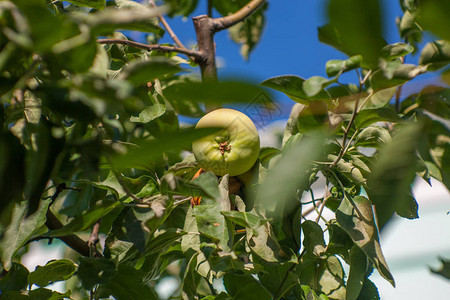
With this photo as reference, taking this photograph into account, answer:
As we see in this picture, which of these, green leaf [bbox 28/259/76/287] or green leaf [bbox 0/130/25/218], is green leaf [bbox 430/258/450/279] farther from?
green leaf [bbox 28/259/76/287]

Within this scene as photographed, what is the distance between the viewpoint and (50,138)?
46cm

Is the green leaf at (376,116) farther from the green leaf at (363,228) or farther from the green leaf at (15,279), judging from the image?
the green leaf at (15,279)

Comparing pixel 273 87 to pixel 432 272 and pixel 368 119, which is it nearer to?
pixel 368 119

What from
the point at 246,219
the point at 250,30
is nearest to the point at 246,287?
the point at 246,219

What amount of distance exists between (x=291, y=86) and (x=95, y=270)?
1.26ft

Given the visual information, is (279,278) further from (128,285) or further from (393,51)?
(393,51)

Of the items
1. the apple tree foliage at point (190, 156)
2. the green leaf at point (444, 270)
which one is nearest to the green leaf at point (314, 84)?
the apple tree foliage at point (190, 156)

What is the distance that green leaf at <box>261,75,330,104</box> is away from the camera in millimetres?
642

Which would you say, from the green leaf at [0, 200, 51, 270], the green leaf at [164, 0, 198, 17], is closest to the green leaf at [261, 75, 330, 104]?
the green leaf at [0, 200, 51, 270]

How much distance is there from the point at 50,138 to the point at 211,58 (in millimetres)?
570

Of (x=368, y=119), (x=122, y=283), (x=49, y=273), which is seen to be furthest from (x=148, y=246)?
(x=368, y=119)

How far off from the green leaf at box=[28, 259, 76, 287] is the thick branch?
55 cm

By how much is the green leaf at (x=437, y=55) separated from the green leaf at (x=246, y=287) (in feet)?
1.40

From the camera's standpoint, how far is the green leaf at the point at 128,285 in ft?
2.51
